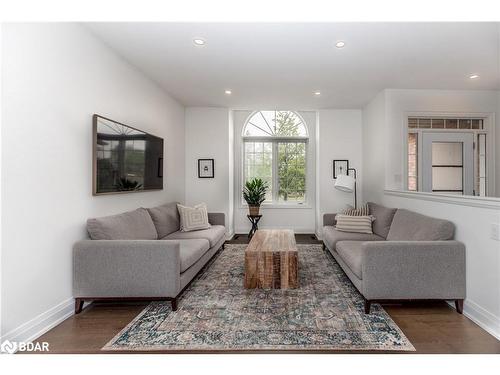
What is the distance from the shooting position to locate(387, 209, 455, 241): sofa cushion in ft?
7.53

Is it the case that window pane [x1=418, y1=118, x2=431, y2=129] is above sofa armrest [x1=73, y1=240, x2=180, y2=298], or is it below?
above

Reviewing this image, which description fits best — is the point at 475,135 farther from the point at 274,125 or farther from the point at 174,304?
the point at 174,304

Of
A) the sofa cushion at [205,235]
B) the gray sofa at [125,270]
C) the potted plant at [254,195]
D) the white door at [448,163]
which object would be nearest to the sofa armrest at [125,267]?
the gray sofa at [125,270]

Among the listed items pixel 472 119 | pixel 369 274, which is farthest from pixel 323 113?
pixel 369 274

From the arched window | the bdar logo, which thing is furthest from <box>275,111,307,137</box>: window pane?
the bdar logo

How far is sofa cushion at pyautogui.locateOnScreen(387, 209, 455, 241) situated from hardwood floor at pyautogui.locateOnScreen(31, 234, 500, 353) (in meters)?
0.63

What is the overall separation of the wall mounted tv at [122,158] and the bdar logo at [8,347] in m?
1.25

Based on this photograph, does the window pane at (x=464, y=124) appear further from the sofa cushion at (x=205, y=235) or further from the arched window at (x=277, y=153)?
the sofa cushion at (x=205, y=235)

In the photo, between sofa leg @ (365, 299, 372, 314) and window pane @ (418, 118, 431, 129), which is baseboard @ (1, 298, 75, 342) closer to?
sofa leg @ (365, 299, 372, 314)

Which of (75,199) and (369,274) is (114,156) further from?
(369,274)

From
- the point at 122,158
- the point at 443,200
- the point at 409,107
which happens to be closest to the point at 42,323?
the point at 122,158

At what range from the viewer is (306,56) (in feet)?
9.32

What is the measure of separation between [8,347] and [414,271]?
303 centimetres

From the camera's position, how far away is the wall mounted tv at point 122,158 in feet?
8.18
